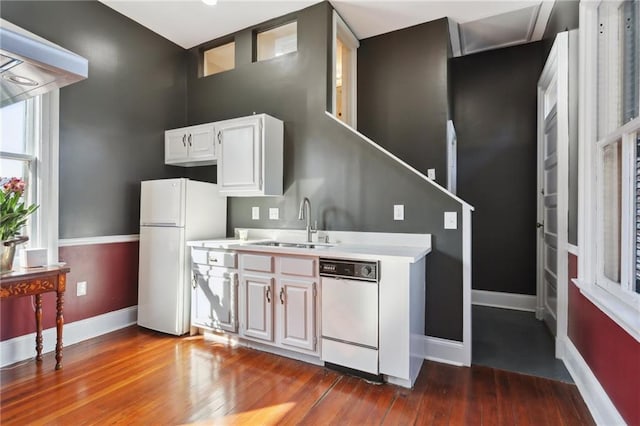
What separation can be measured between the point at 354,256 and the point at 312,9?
7.90 feet

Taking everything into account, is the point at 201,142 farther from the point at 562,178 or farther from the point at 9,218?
the point at 562,178

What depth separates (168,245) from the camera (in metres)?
3.05

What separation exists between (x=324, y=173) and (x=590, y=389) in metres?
2.40

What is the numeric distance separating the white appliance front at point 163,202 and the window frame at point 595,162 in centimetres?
320

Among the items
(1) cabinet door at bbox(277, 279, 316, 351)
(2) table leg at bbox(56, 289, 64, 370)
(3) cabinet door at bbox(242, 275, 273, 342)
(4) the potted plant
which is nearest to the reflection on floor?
(1) cabinet door at bbox(277, 279, 316, 351)

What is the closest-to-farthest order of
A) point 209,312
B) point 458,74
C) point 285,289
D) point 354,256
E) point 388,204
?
point 354,256
point 285,289
point 388,204
point 209,312
point 458,74

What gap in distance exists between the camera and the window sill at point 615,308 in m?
1.43

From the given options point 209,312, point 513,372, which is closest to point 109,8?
→ point 209,312

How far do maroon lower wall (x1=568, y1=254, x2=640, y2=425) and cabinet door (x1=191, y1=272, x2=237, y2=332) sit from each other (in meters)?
2.51

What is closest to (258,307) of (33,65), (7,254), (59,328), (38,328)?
(59,328)

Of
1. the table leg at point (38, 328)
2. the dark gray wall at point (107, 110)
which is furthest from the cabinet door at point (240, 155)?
the table leg at point (38, 328)

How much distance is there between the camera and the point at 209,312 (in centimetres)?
289

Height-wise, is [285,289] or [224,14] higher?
[224,14]

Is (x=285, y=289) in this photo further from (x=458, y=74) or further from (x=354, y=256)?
(x=458, y=74)
